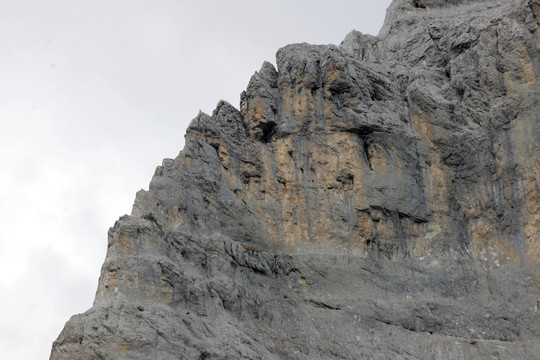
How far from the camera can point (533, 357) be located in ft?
109

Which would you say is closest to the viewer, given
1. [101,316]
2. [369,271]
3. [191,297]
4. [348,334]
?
[101,316]

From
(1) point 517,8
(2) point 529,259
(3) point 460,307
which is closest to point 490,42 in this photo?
(1) point 517,8

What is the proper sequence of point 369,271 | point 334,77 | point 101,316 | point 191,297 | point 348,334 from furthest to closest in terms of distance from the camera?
point 334,77
point 369,271
point 348,334
point 191,297
point 101,316

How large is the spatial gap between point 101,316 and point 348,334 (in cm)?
1076

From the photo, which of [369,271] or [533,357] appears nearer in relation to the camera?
[533,357]

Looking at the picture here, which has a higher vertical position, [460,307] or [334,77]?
[334,77]

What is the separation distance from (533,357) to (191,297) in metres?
14.4

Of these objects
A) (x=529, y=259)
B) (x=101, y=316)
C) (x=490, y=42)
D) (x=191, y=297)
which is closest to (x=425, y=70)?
(x=490, y=42)

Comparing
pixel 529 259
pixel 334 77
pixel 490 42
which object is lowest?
pixel 529 259

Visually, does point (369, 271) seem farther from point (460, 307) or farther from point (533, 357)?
point (533, 357)

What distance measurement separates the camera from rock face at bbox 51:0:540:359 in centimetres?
3134

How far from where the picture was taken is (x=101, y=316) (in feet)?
94.3

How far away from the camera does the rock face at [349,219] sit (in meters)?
31.3

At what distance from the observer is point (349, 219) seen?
123 feet
